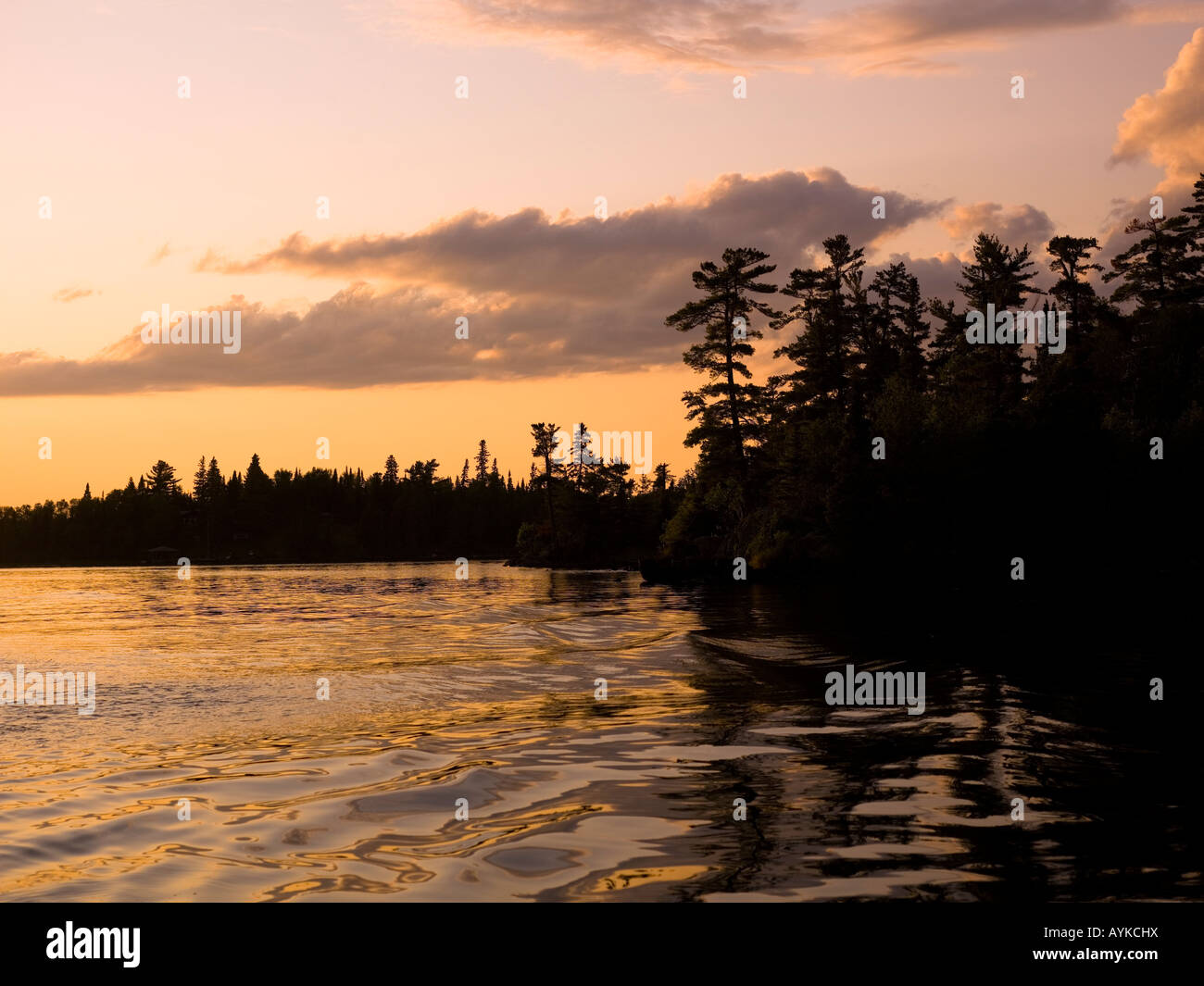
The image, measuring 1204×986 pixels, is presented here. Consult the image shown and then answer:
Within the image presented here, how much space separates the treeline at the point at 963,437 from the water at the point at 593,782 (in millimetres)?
30537

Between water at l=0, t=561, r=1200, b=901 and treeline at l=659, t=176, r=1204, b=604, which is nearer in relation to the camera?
water at l=0, t=561, r=1200, b=901

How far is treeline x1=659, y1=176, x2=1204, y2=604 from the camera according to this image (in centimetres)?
6800

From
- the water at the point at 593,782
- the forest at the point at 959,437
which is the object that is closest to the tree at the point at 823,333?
the forest at the point at 959,437

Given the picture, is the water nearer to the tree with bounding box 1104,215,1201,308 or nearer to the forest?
the forest

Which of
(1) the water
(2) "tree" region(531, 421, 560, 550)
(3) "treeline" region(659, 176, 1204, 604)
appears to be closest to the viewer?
(1) the water

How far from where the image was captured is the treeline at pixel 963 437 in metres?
68.0

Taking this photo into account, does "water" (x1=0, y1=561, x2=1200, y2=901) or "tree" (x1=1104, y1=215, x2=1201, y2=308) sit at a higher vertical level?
"tree" (x1=1104, y1=215, x2=1201, y2=308)

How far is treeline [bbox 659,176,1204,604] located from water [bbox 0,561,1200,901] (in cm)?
3054

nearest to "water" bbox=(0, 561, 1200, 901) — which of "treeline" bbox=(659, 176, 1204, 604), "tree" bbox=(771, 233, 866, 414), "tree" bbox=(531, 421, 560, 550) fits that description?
"treeline" bbox=(659, 176, 1204, 604)

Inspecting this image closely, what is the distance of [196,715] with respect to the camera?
57.8ft

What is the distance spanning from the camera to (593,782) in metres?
12.1

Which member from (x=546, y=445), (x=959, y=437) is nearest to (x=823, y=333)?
(x=959, y=437)
